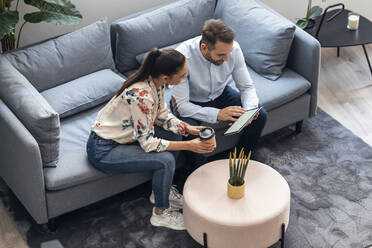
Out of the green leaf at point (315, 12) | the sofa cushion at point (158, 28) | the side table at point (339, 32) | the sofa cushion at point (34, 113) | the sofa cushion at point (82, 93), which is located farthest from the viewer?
the green leaf at point (315, 12)

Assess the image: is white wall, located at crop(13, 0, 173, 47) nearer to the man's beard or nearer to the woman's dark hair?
Answer: the man's beard

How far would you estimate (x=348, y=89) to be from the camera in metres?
4.14

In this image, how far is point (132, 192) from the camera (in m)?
3.36

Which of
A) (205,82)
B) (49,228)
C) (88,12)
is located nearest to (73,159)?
(49,228)

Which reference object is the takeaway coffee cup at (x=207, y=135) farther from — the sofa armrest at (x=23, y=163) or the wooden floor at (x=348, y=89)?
the wooden floor at (x=348, y=89)

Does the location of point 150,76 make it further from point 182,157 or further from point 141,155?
point 182,157

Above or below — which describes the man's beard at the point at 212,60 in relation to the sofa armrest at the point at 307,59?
above

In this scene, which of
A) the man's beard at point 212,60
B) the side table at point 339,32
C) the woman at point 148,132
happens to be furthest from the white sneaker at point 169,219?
the side table at point 339,32

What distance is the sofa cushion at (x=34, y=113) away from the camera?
2.88 metres

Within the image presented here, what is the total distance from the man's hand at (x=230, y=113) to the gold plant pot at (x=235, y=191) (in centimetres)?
46

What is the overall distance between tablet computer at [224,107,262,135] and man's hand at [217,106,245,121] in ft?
0.17

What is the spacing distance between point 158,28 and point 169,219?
120 cm

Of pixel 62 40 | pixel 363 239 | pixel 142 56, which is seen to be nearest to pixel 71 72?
pixel 62 40

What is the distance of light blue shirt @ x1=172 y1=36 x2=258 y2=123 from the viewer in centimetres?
318
